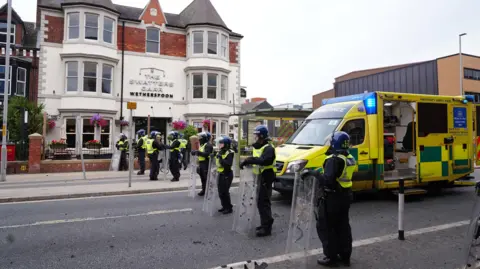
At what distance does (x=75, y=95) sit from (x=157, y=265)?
732 inches

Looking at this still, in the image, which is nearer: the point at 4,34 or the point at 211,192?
the point at 211,192

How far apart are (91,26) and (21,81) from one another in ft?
19.4

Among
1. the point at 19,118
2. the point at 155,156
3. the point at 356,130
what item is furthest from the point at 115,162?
the point at 356,130

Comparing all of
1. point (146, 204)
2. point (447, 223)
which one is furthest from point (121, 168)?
point (447, 223)

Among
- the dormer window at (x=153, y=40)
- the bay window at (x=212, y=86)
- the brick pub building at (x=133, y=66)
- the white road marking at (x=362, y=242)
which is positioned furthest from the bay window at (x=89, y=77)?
the white road marking at (x=362, y=242)

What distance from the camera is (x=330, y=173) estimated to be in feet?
13.1

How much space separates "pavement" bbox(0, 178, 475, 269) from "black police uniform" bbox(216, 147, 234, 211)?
403 millimetres

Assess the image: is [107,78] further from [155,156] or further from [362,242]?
[362,242]

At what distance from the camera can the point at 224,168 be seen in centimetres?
687

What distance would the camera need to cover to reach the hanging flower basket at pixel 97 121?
777 inches

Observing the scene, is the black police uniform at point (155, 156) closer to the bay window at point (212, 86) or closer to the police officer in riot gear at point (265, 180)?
the police officer in riot gear at point (265, 180)

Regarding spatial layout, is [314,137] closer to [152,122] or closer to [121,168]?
[121,168]

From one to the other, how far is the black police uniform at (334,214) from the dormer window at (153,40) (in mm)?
21382

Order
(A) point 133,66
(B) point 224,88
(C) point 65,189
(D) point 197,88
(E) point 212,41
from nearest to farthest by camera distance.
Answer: (C) point 65,189 → (A) point 133,66 → (D) point 197,88 → (E) point 212,41 → (B) point 224,88
